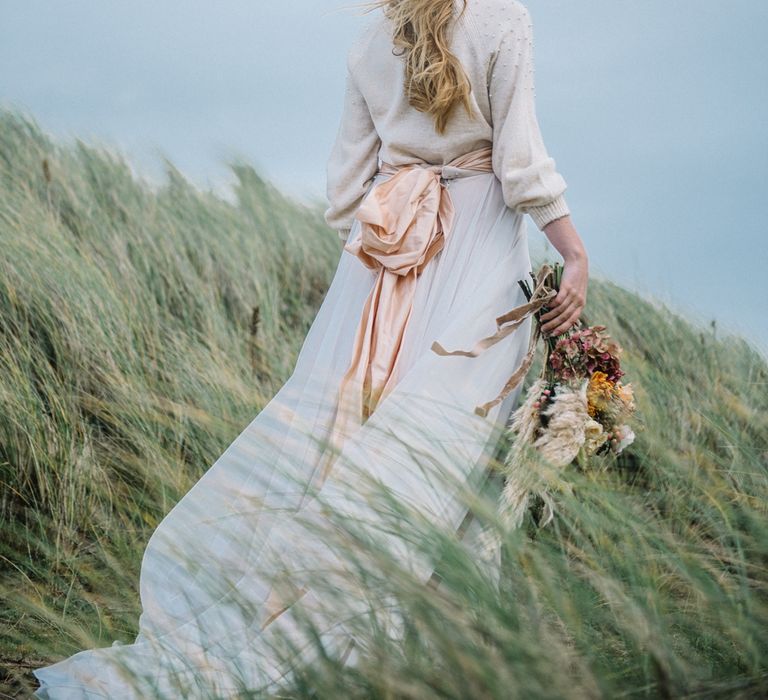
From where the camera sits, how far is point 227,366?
4.62 meters

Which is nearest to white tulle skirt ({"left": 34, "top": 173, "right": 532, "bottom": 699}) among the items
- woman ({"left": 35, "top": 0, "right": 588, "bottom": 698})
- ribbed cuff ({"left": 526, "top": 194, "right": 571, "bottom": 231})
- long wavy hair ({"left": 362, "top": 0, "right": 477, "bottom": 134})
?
woman ({"left": 35, "top": 0, "right": 588, "bottom": 698})

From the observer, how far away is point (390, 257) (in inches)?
106

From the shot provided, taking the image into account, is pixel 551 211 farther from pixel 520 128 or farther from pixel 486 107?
pixel 486 107

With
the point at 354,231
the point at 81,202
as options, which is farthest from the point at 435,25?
the point at 81,202

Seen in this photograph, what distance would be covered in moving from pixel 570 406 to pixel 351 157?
1.11 meters

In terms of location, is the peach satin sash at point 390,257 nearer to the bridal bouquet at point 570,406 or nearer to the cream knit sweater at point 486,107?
the cream knit sweater at point 486,107

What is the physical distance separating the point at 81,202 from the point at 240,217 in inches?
45.6

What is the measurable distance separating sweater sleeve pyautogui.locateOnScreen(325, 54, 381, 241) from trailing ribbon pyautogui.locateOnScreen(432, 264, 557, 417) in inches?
29.0

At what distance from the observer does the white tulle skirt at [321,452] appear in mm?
2346

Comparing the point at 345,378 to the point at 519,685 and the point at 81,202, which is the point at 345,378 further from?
the point at 81,202

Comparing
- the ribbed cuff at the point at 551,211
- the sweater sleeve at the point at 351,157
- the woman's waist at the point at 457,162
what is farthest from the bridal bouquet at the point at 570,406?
the sweater sleeve at the point at 351,157

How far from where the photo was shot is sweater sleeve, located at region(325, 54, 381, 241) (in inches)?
118

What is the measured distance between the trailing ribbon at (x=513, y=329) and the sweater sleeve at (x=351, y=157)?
0.74 m

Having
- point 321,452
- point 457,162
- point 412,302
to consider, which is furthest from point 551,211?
point 321,452
